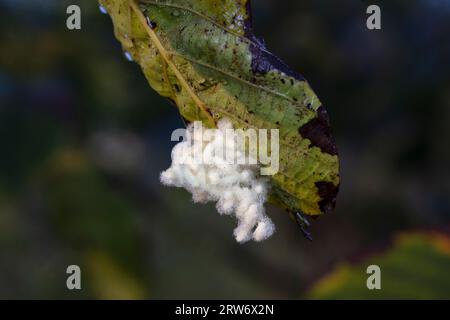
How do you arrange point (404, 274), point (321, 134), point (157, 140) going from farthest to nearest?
point (157, 140) → point (404, 274) → point (321, 134)

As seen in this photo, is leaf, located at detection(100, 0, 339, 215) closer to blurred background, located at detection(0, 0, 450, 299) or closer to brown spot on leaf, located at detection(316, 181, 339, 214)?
brown spot on leaf, located at detection(316, 181, 339, 214)

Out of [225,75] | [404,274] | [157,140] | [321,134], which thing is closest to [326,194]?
[321,134]

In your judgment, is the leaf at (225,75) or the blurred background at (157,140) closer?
the leaf at (225,75)

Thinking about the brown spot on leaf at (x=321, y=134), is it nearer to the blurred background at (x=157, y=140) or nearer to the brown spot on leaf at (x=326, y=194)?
the brown spot on leaf at (x=326, y=194)

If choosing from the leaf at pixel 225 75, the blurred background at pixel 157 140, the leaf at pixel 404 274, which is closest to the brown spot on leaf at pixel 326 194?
the leaf at pixel 225 75

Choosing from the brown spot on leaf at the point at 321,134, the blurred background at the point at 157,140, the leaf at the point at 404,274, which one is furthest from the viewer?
the blurred background at the point at 157,140

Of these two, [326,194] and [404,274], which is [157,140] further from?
[326,194]

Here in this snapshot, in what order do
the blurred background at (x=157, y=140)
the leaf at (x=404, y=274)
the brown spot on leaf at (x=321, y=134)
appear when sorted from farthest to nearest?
the blurred background at (x=157, y=140) < the leaf at (x=404, y=274) < the brown spot on leaf at (x=321, y=134)
